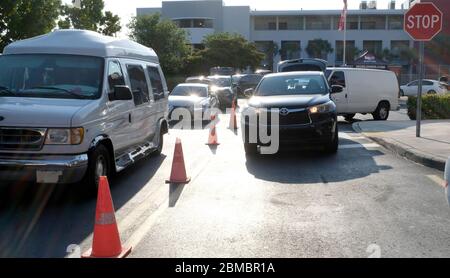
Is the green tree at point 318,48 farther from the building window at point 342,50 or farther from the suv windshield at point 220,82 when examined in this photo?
the suv windshield at point 220,82

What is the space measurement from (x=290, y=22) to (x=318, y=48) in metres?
6.95

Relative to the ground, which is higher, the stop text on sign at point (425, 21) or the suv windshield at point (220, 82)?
the stop text on sign at point (425, 21)

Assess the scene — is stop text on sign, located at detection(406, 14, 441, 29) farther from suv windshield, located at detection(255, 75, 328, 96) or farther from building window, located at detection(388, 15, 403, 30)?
building window, located at detection(388, 15, 403, 30)

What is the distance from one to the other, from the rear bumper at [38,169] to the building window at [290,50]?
7205 cm

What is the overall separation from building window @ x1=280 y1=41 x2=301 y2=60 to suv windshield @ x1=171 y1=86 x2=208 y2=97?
58.9m

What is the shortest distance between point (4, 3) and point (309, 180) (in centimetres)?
1845

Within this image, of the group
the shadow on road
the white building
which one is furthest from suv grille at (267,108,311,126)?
the white building

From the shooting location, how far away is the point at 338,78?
18375 millimetres

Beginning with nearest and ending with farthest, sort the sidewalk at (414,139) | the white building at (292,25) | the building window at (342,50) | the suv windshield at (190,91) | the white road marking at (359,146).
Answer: the sidewalk at (414,139)
the white road marking at (359,146)
the suv windshield at (190,91)
the building window at (342,50)
the white building at (292,25)

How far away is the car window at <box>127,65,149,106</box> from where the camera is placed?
355 inches

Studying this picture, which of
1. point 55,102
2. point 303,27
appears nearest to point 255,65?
point 303,27

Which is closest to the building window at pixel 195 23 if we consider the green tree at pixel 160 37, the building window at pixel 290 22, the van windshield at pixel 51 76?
the building window at pixel 290 22

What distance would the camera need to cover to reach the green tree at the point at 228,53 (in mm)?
56688

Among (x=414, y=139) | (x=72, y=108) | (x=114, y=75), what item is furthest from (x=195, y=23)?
(x=72, y=108)
